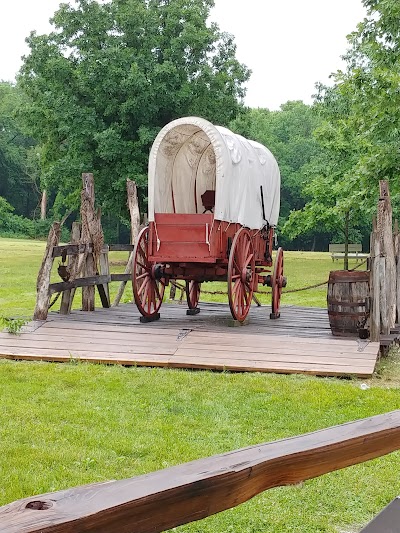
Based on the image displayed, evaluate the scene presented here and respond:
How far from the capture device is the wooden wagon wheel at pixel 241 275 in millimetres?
10391

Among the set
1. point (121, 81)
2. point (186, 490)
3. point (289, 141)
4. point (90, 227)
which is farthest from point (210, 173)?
point (289, 141)

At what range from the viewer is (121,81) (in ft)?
76.7

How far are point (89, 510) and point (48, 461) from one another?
3.65 metres

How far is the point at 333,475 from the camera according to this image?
4879 mm

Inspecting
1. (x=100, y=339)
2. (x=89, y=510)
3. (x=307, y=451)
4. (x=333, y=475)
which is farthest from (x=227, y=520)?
(x=100, y=339)

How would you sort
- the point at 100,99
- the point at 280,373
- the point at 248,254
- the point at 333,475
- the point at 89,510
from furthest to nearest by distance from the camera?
the point at 100,99, the point at 248,254, the point at 280,373, the point at 333,475, the point at 89,510

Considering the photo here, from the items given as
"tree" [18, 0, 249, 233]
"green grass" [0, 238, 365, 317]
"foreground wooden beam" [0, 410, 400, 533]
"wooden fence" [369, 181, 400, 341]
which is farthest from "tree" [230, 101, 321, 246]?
"foreground wooden beam" [0, 410, 400, 533]

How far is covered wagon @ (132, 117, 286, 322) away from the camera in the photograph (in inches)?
406

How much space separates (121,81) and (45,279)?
577 inches

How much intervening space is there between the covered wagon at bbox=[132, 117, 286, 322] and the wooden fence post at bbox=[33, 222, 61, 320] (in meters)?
1.18

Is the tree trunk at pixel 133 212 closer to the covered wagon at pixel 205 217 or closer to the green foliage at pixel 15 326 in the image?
the covered wagon at pixel 205 217

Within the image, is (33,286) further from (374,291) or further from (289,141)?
(289,141)

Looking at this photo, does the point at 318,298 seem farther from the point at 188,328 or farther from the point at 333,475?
the point at 333,475

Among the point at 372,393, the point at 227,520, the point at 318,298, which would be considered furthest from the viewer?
the point at 318,298
